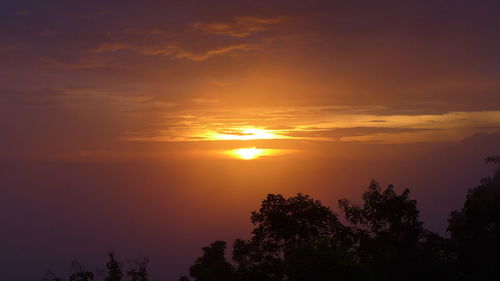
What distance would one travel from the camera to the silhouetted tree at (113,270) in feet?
146

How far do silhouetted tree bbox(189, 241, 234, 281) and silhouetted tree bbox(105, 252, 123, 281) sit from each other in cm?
811

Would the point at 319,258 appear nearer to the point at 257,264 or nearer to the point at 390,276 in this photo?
the point at 390,276

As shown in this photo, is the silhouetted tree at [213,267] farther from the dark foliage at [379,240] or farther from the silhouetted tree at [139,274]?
the silhouetted tree at [139,274]

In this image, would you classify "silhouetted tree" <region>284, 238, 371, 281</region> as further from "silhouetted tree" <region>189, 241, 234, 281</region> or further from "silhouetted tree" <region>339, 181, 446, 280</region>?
"silhouetted tree" <region>189, 241, 234, 281</region>

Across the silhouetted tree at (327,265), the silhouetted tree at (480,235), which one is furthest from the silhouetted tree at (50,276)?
the silhouetted tree at (480,235)

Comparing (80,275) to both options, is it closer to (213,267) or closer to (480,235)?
(213,267)

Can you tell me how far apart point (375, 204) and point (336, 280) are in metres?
12.8

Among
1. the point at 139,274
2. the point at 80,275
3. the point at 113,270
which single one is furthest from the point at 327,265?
the point at 80,275

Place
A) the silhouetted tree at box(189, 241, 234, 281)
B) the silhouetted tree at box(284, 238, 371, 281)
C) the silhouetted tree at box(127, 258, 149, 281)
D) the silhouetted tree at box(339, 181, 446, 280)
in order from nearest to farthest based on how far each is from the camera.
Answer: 1. the silhouetted tree at box(284, 238, 371, 281)
2. the silhouetted tree at box(339, 181, 446, 280)
3. the silhouetted tree at box(127, 258, 149, 281)
4. the silhouetted tree at box(189, 241, 234, 281)

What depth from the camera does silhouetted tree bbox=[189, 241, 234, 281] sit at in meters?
48.7

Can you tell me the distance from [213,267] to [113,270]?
950 cm

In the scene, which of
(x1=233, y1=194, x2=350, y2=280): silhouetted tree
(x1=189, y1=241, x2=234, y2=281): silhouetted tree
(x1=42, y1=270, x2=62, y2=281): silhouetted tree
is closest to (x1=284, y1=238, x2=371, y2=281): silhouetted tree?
(x1=233, y1=194, x2=350, y2=280): silhouetted tree

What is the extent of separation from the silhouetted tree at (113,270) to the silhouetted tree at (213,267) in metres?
8.11

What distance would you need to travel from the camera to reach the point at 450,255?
143 feet
